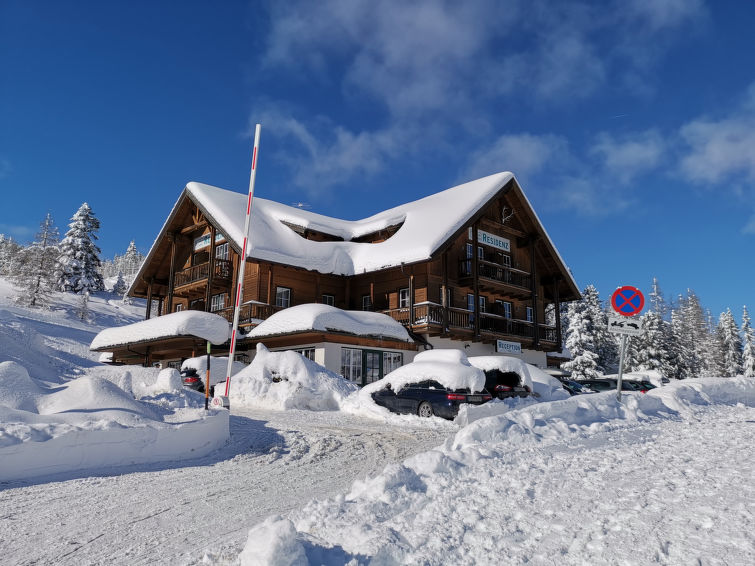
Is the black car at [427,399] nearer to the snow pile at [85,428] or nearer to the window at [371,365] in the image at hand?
the snow pile at [85,428]

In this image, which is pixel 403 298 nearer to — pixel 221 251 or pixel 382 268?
pixel 382 268

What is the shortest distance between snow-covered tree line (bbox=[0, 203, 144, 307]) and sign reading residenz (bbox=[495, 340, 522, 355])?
38.2 metres

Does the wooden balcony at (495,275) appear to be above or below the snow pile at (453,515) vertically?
above

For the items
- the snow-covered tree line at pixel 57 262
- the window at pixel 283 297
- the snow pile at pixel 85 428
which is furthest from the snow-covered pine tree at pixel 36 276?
the snow pile at pixel 85 428

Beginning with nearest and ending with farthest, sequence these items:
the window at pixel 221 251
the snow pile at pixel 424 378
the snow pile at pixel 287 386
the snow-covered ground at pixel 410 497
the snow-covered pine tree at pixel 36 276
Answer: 1. the snow-covered ground at pixel 410 497
2. the snow pile at pixel 424 378
3. the snow pile at pixel 287 386
4. the window at pixel 221 251
5. the snow-covered pine tree at pixel 36 276

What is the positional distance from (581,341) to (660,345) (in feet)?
27.5

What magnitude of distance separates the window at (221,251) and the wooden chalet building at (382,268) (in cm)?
11

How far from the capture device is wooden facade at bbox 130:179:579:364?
27.4 meters

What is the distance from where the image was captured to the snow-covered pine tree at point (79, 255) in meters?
54.7

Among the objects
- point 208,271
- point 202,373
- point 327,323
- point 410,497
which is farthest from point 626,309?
point 208,271

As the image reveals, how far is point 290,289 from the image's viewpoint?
29.0 m

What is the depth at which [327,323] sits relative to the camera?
73.4ft

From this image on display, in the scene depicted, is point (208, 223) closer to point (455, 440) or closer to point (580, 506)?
point (455, 440)

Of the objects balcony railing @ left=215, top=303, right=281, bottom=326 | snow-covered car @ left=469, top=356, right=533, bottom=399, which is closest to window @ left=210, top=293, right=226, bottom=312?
balcony railing @ left=215, top=303, right=281, bottom=326
